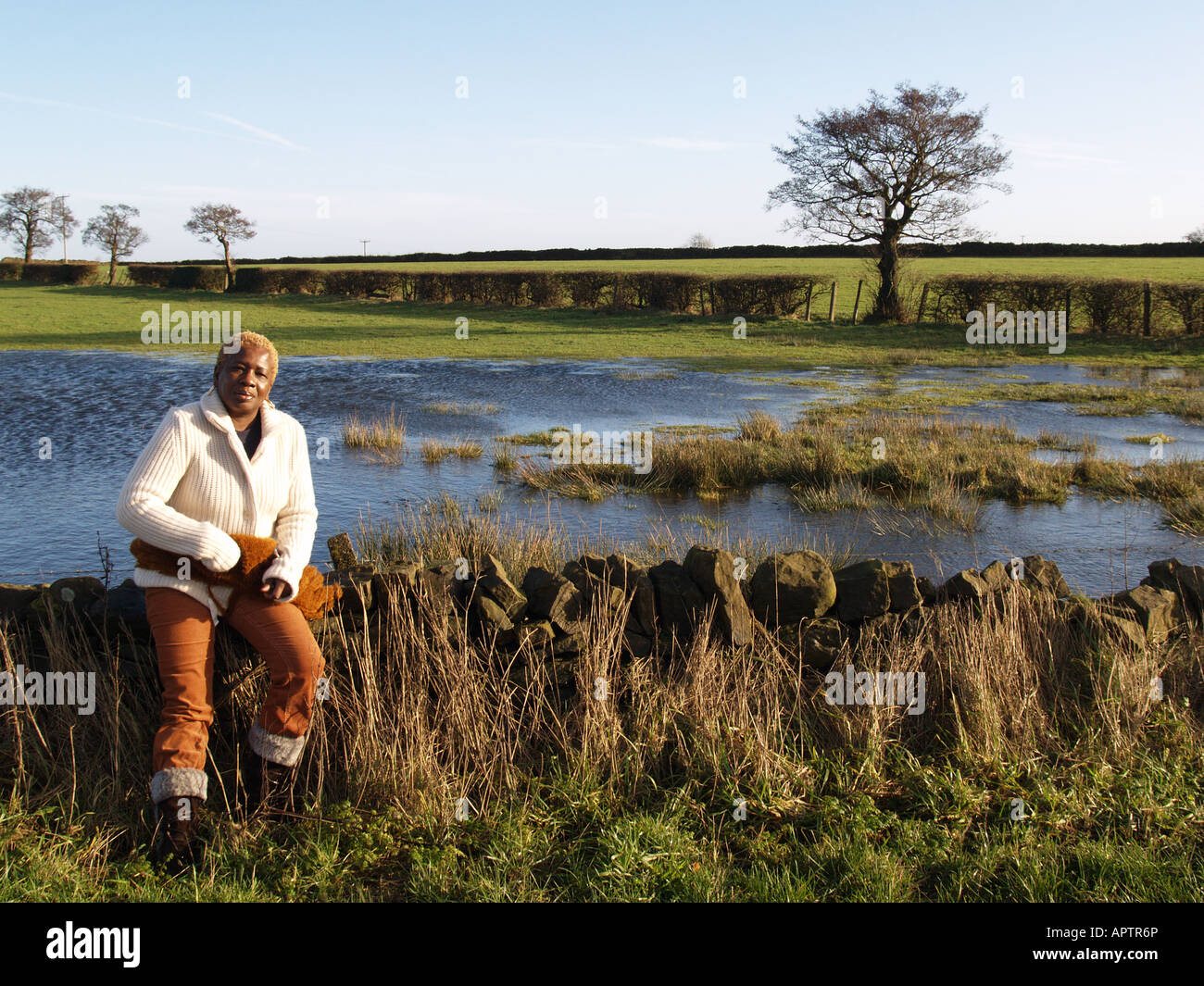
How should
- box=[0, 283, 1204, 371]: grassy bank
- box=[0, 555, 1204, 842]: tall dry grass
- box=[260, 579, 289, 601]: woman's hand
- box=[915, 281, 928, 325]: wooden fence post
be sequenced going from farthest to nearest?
box=[915, 281, 928, 325]: wooden fence post < box=[0, 283, 1204, 371]: grassy bank < box=[0, 555, 1204, 842]: tall dry grass < box=[260, 579, 289, 601]: woman's hand

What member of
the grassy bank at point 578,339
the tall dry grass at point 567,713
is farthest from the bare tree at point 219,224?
the tall dry grass at point 567,713

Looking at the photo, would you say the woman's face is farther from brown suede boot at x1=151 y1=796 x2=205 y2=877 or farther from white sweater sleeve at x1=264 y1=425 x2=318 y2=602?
brown suede boot at x1=151 y1=796 x2=205 y2=877

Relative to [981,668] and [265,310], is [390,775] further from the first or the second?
[265,310]

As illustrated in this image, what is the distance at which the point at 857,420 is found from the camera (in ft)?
52.1

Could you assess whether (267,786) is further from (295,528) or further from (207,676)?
(295,528)

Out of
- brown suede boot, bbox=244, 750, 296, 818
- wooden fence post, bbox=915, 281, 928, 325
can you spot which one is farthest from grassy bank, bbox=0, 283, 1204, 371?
brown suede boot, bbox=244, 750, 296, 818

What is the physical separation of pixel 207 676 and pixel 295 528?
2.31 feet

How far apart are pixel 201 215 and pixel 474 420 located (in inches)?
2225

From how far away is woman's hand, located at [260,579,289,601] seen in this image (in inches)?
157

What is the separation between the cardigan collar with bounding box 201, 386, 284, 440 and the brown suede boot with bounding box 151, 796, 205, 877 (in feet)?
4.83

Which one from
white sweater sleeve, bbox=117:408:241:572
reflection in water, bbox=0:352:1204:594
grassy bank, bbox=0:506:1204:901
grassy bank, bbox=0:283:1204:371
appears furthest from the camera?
grassy bank, bbox=0:283:1204:371

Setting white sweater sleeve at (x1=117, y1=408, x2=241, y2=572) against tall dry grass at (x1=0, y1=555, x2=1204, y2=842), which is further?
tall dry grass at (x1=0, y1=555, x2=1204, y2=842)

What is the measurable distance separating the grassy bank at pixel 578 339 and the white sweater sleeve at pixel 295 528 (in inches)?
831

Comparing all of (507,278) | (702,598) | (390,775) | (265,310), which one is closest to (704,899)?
(390,775)
